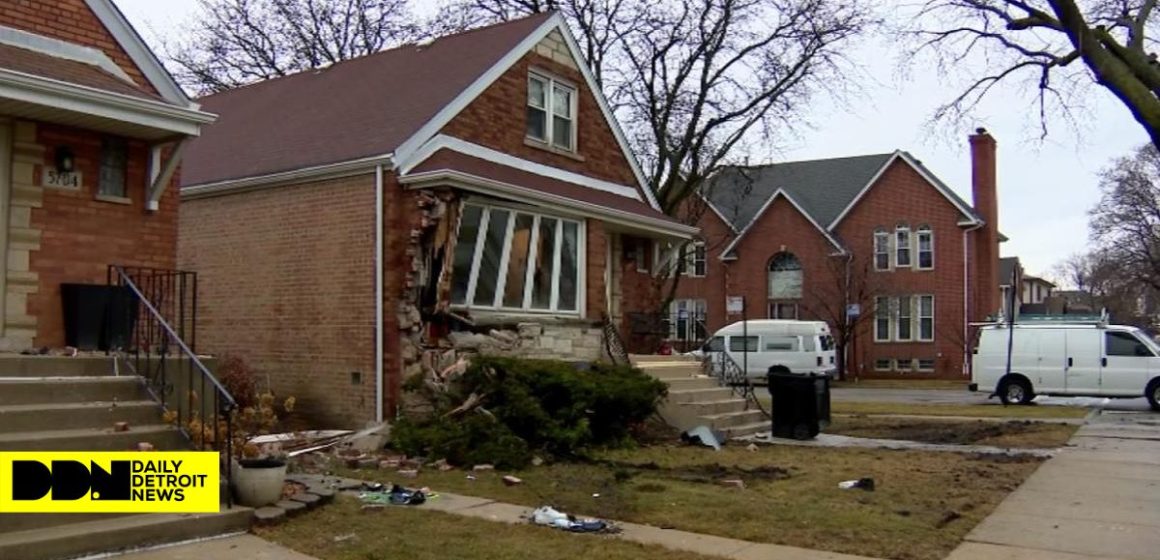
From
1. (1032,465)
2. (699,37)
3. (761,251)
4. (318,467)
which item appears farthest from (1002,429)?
(761,251)

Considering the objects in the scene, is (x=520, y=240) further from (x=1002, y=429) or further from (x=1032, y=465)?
(x=1002, y=429)

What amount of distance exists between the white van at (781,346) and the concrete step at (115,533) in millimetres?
25765

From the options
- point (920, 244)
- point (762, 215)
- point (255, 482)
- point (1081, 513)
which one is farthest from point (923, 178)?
point (255, 482)

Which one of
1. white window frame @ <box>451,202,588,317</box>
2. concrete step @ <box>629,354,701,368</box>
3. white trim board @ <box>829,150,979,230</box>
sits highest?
white trim board @ <box>829,150,979,230</box>

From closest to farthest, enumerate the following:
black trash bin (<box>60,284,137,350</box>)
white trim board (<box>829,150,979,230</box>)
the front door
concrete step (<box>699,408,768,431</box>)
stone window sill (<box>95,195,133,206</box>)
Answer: black trash bin (<box>60,284,137,350</box>)
stone window sill (<box>95,195,133,206</box>)
concrete step (<box>699,408,768,431</box>)
the front door
white trim board (<box>829,150,979,230</box>)

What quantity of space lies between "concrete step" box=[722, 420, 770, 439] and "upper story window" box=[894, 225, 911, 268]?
27.1 meters

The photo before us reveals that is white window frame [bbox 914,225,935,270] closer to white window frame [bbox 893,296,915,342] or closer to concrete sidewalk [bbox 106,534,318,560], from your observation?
white window frame [bbox 893,296,915,342]

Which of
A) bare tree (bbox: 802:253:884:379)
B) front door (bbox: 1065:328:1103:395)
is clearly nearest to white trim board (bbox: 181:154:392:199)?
front door (bbox: 1065:328:1103:395)

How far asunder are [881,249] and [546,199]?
30.1 metres

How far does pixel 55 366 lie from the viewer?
26.4ft

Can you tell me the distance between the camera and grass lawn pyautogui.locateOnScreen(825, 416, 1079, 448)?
1466 centimetres

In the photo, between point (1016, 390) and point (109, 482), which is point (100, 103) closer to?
point (109, 482)

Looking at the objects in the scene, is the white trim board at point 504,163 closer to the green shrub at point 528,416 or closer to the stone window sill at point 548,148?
the stone window sill at point 548,148

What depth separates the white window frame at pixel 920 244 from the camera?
4009cm
